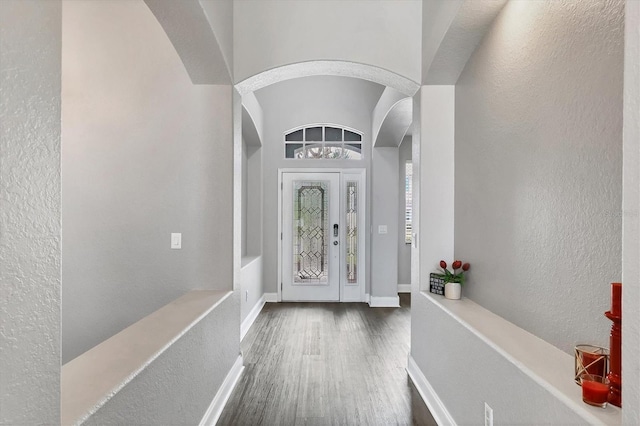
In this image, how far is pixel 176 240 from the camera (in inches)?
119

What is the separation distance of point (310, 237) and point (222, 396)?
3.55 metres

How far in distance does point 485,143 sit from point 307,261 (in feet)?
13.2

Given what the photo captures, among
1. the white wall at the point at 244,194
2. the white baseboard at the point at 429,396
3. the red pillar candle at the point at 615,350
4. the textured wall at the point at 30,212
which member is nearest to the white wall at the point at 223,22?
the textured wall at the point at 30,212

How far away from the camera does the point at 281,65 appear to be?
3.10 m

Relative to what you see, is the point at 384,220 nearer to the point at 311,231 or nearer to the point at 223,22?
the point at 311,231

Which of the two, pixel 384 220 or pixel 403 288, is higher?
pixel 384 220

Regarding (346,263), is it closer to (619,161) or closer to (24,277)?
(619,161)

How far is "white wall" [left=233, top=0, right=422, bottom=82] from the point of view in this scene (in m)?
3.09

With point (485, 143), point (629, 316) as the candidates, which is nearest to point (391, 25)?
point (485, 143)

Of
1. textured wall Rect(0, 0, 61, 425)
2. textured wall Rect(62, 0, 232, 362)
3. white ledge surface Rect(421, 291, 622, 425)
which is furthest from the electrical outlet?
textured wall Rect(62, 0, 232, 362)

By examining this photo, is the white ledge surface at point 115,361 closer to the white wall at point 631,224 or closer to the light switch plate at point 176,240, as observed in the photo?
the light switch plate at point 176,240

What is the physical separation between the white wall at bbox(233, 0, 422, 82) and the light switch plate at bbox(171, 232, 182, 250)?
1.22m

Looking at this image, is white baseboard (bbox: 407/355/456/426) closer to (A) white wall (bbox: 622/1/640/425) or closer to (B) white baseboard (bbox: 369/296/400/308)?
(A) white wall (bbox: 622/1/640/425)

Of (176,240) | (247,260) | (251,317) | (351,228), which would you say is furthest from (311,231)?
(176,240)
